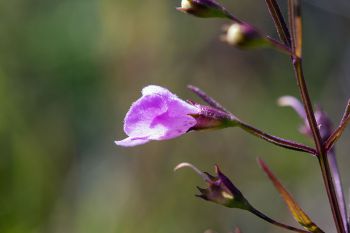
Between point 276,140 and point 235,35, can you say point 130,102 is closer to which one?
point 276,140

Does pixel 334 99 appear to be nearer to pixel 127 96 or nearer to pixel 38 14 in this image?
pixel 127 96

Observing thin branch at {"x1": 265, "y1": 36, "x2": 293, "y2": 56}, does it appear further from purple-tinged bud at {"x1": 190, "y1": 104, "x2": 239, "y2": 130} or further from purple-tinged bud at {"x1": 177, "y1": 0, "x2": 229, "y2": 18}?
purple-tinged bud at {"x1": 190, "y1": 104, "x2": 239, "y2": 130}

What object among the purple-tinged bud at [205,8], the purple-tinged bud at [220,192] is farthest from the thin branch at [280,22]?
the purple-tinged bud at [220,192]

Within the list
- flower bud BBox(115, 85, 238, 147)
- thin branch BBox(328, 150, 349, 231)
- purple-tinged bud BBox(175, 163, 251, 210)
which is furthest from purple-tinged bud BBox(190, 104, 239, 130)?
thin branch BBox(328, 150, 349, 231)

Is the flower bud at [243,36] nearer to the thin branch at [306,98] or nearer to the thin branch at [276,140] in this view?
the thin branch at [306,98]

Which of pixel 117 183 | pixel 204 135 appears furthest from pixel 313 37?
pixel 117 183

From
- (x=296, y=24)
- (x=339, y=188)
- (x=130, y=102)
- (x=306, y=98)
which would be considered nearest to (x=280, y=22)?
(x=296, y=24)
